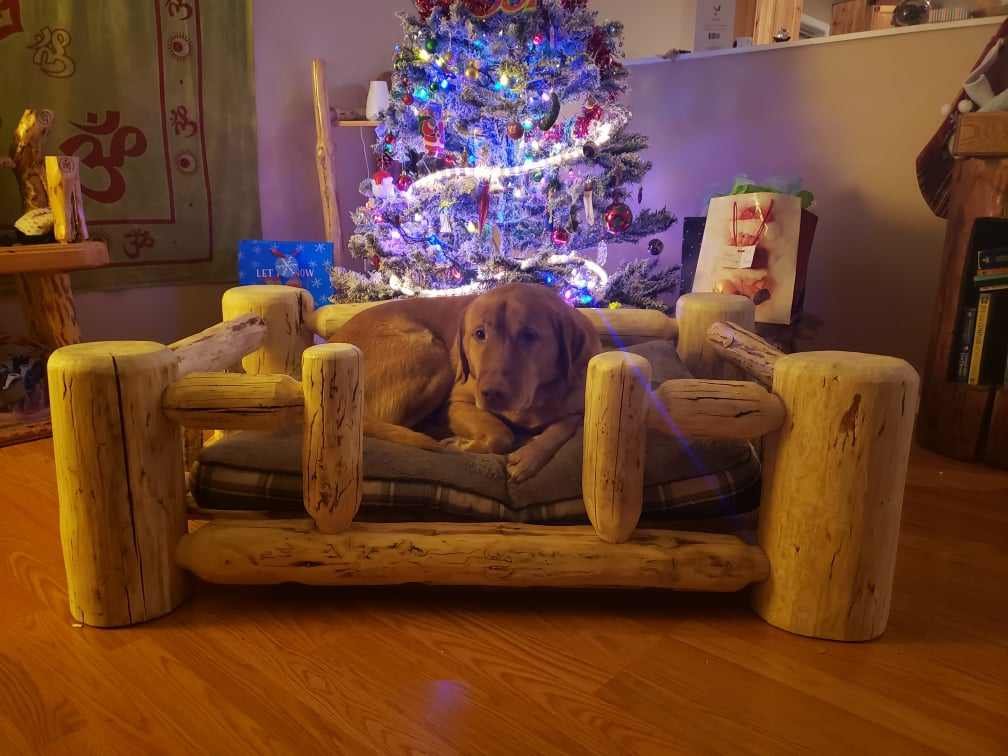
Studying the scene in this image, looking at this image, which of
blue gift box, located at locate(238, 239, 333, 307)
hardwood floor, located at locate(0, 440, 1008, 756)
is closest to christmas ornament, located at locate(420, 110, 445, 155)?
blue gift box, located at locate(238, 239, 333, 307)

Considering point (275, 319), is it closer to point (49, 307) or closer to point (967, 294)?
point (49, 307)

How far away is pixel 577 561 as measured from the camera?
4.21 ft

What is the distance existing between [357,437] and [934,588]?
115 centimetres

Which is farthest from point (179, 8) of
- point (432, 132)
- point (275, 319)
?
point (275, 319)

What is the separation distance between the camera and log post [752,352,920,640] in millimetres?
1171

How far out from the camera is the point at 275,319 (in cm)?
194

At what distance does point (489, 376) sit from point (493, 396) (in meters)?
0.04

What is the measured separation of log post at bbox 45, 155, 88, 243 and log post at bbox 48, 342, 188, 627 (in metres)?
1.33

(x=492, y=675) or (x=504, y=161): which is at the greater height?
(x=504, y=161)

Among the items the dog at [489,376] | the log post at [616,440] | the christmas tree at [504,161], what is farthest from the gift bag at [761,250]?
the log post at [616,440]

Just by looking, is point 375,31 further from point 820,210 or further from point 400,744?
point 400,744

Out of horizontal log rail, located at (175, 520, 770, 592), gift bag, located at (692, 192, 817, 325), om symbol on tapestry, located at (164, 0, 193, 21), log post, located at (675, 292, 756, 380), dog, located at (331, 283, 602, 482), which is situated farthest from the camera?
om symbol on tapestry, located at (164, 0, 193, 21)

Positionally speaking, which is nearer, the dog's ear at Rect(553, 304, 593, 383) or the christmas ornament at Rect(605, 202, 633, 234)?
the dog's ear at Rect(553, 304, 593, 383)

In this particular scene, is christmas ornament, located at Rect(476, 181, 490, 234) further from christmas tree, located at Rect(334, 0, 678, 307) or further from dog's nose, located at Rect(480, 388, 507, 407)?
dog's nose, located at Rect(480, 388, 507, 407)
